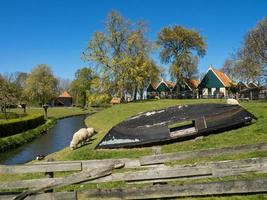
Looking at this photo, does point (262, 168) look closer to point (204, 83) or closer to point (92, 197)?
point (92, 197)

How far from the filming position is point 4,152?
97.0 ft

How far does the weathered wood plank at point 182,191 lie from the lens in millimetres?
7695

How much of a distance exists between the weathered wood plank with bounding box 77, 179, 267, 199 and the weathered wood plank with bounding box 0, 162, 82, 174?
0.66 m

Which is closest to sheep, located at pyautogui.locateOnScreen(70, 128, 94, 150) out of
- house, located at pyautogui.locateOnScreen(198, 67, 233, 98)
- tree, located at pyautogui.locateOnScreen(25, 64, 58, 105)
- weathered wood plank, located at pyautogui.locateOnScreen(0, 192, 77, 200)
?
weathered wood plank, located at pyautogui.locateOnScreen(0, 192, 77, 200)

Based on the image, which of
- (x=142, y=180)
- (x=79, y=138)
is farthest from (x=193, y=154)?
(x=79, y=138)

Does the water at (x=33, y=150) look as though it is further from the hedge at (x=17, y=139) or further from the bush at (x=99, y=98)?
the bush at (x=99, y=98)

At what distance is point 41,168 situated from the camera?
801cm

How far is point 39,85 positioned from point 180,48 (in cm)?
4652

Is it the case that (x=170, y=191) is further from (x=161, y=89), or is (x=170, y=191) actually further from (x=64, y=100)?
(x=64, y=100)

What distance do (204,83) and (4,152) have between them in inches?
2237

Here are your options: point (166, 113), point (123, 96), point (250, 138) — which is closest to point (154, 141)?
point (166, 113)

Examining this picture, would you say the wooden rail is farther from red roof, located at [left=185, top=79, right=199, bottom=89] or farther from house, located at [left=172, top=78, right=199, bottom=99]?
red roof, located at [left=185, top=79, right=199, bottom=89]

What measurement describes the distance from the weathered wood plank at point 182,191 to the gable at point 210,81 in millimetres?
69127

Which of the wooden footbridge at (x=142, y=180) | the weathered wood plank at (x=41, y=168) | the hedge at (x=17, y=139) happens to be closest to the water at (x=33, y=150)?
the hedge at (x=17, y=139)
